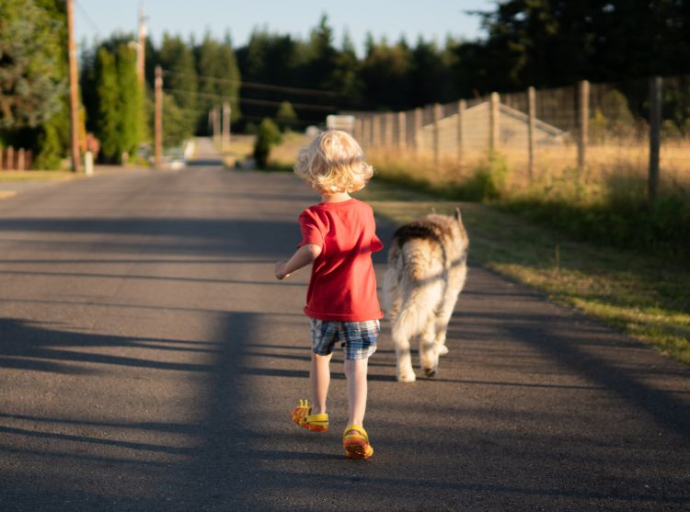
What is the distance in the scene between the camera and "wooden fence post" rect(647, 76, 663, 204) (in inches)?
470

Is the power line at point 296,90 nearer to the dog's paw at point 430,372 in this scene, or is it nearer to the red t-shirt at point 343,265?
the dog's paw at point 430,372

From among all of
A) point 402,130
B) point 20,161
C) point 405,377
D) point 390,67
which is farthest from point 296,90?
point 405,377

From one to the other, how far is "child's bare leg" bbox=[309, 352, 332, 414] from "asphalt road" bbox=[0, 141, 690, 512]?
0.55 ft

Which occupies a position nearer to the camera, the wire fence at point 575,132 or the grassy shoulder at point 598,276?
the grassy shoulder at point 598,276

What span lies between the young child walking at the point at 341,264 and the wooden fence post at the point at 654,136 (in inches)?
342

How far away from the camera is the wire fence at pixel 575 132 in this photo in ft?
38.8

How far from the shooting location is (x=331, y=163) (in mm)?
4152

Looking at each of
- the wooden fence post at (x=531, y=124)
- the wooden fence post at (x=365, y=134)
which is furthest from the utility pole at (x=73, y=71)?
the wooden fence post at (x=531, y=124)

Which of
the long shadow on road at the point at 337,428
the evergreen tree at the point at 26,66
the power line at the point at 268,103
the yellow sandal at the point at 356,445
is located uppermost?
the power line at the point at 268,103

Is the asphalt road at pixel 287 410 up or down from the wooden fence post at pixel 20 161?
down

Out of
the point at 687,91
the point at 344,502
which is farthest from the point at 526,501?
the point at 687,91

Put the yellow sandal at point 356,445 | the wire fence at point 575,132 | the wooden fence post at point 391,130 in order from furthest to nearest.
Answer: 1. the wooden fence post at point 391,130
2. the wire fence at point 575,132
3. the yellow sandal at point 356,445

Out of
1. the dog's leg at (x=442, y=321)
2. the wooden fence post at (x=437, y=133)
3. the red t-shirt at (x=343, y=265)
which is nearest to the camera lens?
the red t-shirt at (x=343, y=265)

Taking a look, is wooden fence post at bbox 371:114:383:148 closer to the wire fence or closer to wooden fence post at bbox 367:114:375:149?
wooden fence post at bbox 367:114:375:149
